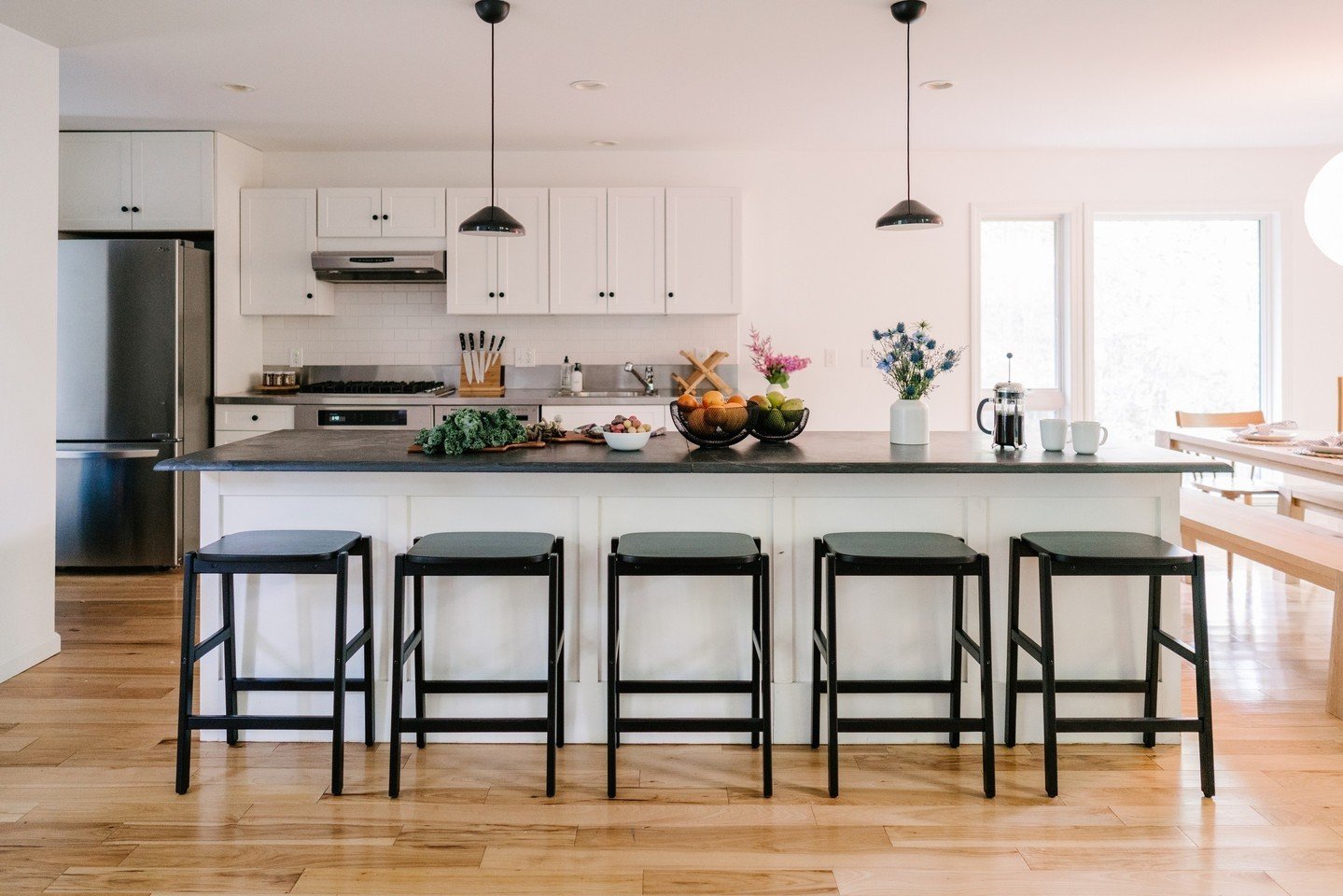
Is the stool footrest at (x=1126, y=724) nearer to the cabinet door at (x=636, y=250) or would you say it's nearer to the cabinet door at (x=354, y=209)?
the cabinet door at (x=636, y=250)

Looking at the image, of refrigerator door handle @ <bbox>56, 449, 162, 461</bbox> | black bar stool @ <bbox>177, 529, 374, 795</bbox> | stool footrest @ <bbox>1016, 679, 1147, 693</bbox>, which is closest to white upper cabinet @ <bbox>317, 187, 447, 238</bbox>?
refrigerator door handle @ <bbox>56, 449, 162, 461</bbox>

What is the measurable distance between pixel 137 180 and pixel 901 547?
4.88 metres

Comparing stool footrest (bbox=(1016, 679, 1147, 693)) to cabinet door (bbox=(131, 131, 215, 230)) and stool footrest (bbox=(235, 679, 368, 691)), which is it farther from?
cabinet door (bbox=(131, 131, 215, 230))

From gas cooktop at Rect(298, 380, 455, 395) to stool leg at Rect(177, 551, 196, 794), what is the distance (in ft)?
9.70

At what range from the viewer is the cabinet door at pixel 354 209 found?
5.52m

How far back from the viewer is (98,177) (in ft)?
17.1

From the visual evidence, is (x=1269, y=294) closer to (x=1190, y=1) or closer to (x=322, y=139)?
(x=1190, y=1)

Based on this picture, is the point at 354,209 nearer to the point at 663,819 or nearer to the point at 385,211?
the point at 385,211

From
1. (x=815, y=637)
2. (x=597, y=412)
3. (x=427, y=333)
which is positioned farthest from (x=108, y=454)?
(x=815, y=637)

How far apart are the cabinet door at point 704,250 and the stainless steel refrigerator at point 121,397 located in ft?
8.97

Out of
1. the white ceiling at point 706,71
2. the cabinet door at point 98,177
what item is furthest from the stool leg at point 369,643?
the cabinet door at point 98,177

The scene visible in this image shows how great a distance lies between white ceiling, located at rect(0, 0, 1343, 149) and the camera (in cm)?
352

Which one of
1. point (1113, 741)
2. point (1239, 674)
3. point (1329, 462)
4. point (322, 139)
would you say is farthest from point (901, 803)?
point (322, 139)

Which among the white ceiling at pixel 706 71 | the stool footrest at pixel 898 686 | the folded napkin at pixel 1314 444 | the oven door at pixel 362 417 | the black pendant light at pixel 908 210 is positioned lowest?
the stool footrest at pixel 898 686
